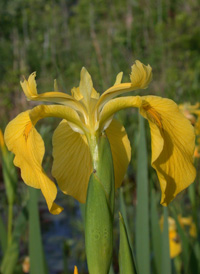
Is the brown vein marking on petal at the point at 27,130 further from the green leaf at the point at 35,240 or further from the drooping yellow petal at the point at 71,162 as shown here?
the green leaf at the point at 35,240

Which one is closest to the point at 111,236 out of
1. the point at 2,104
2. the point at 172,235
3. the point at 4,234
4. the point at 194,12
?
the point at 4,234

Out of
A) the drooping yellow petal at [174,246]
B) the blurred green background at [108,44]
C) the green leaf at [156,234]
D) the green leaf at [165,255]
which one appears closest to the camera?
the green leaf at [165,255]

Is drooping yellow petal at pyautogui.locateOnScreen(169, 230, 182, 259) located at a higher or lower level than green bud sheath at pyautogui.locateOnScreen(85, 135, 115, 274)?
lower

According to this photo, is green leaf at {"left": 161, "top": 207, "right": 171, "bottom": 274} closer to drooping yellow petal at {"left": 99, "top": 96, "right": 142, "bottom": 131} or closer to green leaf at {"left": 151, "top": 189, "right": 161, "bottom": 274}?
green leaf at {"left": 151, "top": 189, "right": 161, "bottom": 274}

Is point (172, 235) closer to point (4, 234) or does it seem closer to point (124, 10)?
point (4, 234)

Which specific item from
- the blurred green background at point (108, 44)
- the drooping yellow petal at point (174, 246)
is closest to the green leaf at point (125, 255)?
the drooping yellow petal at point (174, 246)

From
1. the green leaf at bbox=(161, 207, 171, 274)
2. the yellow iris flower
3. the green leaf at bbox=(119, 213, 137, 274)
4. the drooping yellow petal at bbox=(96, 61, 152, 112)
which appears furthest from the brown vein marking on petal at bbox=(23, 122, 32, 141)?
the green leaf at bbox=(161, 207, 171, 274)

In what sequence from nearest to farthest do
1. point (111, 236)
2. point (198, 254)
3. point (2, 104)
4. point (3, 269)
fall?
point (111, 236) < point (3, 269) < point (198, 254) < point (2, 104)
